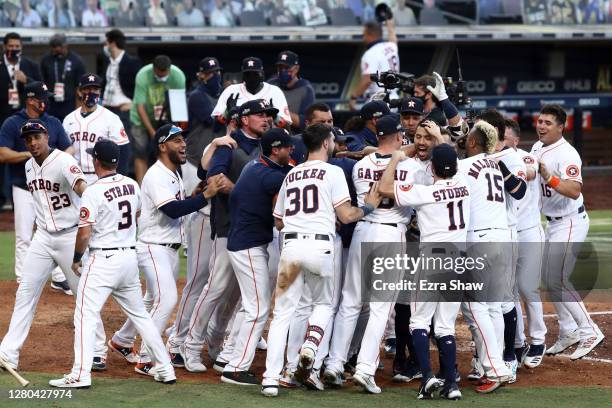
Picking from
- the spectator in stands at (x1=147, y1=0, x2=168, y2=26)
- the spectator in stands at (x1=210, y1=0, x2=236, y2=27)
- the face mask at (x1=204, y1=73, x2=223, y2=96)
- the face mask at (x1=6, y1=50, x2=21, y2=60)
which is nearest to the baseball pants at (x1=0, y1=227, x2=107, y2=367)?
the face mask at (x1=204, y1=73, x2=223, y2=96)

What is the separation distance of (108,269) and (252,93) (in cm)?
298

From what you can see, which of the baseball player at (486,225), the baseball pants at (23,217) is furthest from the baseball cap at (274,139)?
the baseball pants at (23,217)

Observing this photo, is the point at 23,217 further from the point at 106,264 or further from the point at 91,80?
the point at 106,264

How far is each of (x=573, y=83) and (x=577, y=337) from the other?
489 inches

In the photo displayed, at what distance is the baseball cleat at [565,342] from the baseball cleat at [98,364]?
3.30 meters

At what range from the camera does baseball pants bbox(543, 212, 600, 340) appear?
29.1 feet

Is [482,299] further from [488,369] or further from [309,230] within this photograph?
[309,230]

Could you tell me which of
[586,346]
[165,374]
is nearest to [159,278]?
[165,374]

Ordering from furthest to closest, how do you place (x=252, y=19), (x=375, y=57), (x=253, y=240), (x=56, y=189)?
(x=252, y=19) < (x=375, y=57) < (x=56, y=189) < (x=253, y=240)

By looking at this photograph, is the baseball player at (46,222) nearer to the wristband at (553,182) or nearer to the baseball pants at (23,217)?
the baseball pants at (23,217)

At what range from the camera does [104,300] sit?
764 centimetres

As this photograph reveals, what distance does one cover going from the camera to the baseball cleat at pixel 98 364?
26.8 ft

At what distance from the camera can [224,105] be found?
10.0 m

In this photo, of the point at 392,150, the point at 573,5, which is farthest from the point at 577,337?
the point at 573,5
